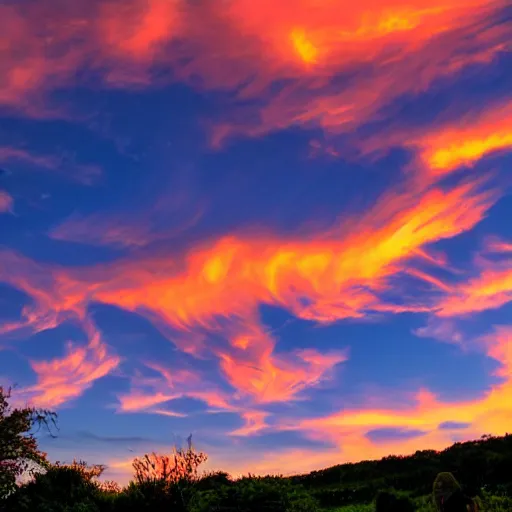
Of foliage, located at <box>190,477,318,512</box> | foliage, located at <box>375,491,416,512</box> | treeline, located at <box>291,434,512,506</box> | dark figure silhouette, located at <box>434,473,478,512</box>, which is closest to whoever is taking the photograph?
dark figure silhouette, located at <box>434,473,478,512</box>

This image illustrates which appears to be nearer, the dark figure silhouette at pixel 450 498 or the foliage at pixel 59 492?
the dark figure silhouette at pixel 450 498

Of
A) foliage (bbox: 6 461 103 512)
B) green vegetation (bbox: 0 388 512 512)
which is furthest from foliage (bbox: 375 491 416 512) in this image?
foliage (bbox: 6 461 103 512)

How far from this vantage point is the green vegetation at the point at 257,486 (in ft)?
65.1

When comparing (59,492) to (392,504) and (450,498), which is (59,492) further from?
(450,498)

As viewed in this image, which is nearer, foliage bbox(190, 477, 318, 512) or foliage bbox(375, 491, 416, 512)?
foliage bbox(190, 477, 318, 512)

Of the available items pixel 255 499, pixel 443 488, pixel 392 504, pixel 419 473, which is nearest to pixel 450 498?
pixel 443 488

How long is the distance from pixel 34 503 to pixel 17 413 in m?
6.27

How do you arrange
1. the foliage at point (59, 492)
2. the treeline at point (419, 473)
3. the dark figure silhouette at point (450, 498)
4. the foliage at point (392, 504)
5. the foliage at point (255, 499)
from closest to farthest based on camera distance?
the dark figure silhouette at point (450, 498), the foliage at point (255, 499), the foliage at point (392, 504), the foliage at point (59, 492), the treeline at point (419, 473)

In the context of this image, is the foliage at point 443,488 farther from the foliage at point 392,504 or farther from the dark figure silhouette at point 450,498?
the foliage at point 392,504

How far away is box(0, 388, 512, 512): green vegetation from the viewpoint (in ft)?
65.1

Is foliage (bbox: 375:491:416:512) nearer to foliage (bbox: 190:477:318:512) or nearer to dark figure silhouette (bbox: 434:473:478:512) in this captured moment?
dark figure silhouette (bbox: 434:473:478:512)

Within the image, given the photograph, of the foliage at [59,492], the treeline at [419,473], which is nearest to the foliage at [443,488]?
the treeline at [419,473]

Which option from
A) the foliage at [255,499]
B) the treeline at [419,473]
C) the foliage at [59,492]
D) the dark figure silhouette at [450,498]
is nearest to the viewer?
the dark figure silhouette at [450,498]

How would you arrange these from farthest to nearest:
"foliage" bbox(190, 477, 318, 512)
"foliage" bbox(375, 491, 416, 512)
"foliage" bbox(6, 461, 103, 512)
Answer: "foliage" bbox(6, 461, 103, 512), "foliage" bbox(375, 491, 416, 512), "foliage" bbox(190, 477, 318, 512)
